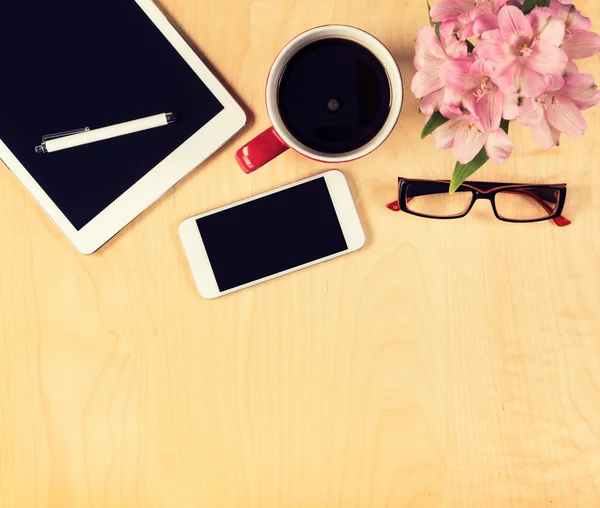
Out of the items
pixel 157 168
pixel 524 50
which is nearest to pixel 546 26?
pixel 524 50

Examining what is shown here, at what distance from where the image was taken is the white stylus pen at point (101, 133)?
0.50 meters

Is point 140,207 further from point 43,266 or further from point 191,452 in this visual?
point 191,452

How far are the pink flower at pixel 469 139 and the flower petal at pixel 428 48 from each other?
0.15ft

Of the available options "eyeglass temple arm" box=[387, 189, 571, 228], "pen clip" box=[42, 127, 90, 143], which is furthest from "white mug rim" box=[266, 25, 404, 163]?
"pen clip" box=[42, 127, 90, 143]

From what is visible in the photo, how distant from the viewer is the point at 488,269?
0.54m

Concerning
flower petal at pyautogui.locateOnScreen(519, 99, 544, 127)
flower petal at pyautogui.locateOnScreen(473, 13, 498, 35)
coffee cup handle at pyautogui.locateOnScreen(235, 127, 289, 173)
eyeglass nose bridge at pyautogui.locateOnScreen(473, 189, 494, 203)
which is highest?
flower petal at pyautogui.locateOnScreen(473, 13, 498, 35)

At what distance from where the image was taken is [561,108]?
0.38 metres

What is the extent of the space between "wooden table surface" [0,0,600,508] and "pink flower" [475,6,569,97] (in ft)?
0.60

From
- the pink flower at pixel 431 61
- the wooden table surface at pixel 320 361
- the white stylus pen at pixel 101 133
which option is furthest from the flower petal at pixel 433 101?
the white stylus pen at pixel 101 133

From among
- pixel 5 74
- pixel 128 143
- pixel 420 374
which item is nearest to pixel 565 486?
pixel 420 374

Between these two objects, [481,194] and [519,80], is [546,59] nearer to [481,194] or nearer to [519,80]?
[519,80]

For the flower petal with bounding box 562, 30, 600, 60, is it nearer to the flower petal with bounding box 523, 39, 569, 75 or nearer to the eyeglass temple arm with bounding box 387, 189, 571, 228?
the flower petal with bounding box 523, 39, 569, 75

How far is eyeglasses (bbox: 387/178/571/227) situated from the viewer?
52 centimetres

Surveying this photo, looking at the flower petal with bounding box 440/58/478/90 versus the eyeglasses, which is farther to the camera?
the eyeglasses
